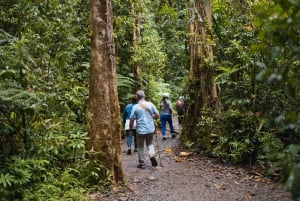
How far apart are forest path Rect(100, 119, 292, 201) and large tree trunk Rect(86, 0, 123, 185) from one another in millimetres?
642

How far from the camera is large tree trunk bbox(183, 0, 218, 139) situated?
10312 millimetres

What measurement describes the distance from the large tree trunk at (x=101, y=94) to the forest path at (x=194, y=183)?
0.64 meters

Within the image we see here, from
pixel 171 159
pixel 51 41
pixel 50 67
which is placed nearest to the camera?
pixel 50 67

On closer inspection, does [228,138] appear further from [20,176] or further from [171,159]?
[20,176]

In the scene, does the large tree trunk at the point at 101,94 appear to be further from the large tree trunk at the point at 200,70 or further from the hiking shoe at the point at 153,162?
the large tree trunk at the point at 200,70

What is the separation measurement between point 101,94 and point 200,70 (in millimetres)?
4488

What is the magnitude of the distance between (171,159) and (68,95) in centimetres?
364

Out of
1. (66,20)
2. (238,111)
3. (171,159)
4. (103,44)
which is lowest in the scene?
(171,159)

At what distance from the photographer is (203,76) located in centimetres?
1052

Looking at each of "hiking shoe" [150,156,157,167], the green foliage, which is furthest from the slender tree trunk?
the green foliage

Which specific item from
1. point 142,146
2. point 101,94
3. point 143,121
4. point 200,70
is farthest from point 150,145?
point 200,70

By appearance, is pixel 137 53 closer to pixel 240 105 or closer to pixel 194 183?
pixel 240 105

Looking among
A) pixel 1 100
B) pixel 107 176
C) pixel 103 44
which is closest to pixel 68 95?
pixel 103 44

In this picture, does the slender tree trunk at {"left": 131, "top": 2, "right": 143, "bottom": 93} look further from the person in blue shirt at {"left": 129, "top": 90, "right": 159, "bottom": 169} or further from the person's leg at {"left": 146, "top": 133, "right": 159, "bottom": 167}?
the person's leg at {"left": 146, "top": 133, "right": 159, "bottom": 167}
